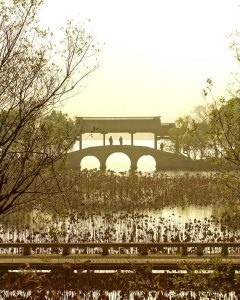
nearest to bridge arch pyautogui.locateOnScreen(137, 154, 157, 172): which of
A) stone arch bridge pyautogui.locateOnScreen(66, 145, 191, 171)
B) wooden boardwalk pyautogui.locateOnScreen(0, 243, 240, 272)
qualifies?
stone arch bridge pyautogui.locateOnScreen(66, 145, 191, 171)

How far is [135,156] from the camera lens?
74250mm

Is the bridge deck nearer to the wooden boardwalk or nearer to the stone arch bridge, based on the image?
the wooden boardwalk

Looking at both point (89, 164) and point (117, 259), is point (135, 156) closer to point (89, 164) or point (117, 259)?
point (89, 164)

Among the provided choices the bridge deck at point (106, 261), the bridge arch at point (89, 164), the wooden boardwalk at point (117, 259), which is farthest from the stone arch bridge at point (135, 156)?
the bridge deck at point (106, 261)

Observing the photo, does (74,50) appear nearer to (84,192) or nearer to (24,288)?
(24,288)

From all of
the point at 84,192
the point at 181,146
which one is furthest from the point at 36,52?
the point at 181,146

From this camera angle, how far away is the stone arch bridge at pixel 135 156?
72.1 metres

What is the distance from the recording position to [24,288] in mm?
13414

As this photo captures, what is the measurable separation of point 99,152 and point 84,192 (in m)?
35.0

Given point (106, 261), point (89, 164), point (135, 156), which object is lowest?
point (106, 261)

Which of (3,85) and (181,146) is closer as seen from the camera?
(3,85)

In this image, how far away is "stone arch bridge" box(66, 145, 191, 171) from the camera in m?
72.1

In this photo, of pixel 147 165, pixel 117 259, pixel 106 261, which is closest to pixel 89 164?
pixel 147 165

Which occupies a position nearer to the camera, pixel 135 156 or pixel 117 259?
pixel 117 259
